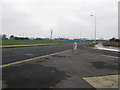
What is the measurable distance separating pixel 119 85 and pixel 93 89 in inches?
51.9

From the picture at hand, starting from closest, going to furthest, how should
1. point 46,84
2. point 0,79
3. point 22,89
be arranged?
1. point 22,89
2. point 46,84
3. point 0,79

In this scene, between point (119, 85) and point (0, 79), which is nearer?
point (119, 85)

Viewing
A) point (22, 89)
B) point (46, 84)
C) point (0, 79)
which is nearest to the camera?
point (22, 89)

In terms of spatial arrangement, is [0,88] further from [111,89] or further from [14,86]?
[111,89]

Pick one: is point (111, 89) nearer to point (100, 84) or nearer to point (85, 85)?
point (100, 84)

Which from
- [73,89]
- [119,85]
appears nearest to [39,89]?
[73,89]

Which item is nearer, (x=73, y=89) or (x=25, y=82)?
(x=73, y=89)

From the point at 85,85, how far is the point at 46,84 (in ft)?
5.52

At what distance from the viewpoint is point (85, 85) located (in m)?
3.74

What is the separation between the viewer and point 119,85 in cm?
381

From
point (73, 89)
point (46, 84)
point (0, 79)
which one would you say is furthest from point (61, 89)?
point (0, 79)

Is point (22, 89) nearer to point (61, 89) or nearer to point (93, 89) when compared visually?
point (61, 89)

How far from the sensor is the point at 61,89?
3.37m

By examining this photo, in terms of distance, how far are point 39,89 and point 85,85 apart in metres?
1.93
